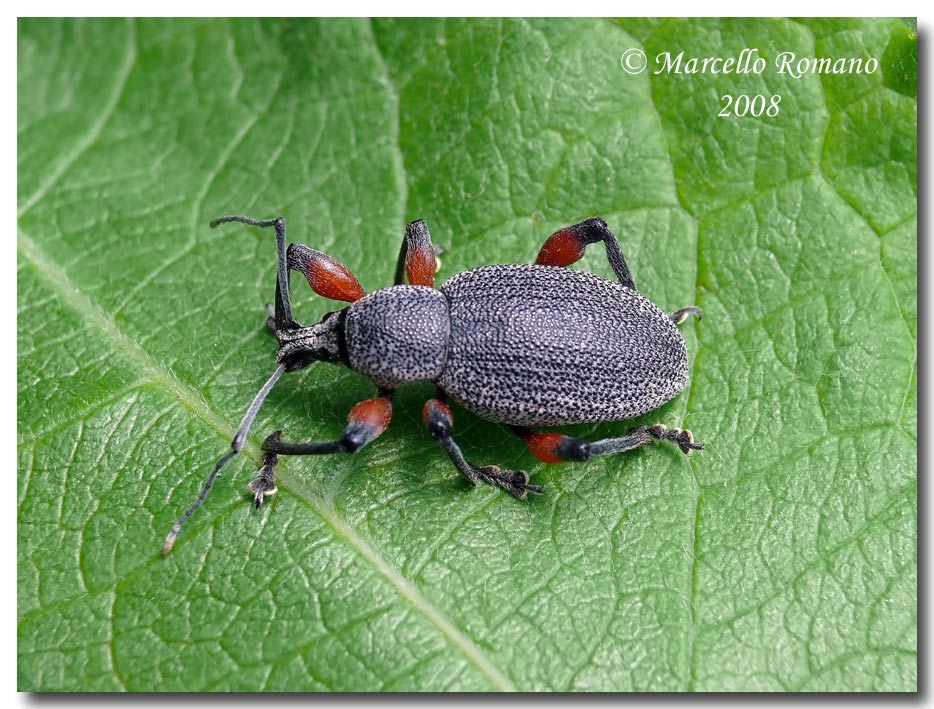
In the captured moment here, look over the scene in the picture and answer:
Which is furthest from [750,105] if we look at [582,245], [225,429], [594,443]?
[225,429]

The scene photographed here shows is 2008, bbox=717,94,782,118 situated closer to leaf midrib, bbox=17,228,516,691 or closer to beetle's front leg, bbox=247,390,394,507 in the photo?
beetle's front leg, bbox=247,390,394,507

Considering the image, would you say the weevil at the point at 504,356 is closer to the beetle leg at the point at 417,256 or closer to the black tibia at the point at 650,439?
the black tibia at the point at 650,439

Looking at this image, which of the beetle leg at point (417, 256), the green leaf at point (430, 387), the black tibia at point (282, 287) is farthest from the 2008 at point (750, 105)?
the black tibia at point (282, 287)

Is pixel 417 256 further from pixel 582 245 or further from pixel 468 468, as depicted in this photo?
pixel 468 468

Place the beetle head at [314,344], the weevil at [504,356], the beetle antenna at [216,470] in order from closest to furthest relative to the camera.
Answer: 1. the beetle antenna at [216,470]
2. the weevil at [504,356]
3. the beetle head at [314,344]

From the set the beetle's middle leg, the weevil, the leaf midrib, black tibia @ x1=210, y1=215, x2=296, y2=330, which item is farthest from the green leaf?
black tibia @ x1=210, y1=215, x2=296, y2=330

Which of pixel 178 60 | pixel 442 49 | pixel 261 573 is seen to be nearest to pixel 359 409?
pixel 261 573
